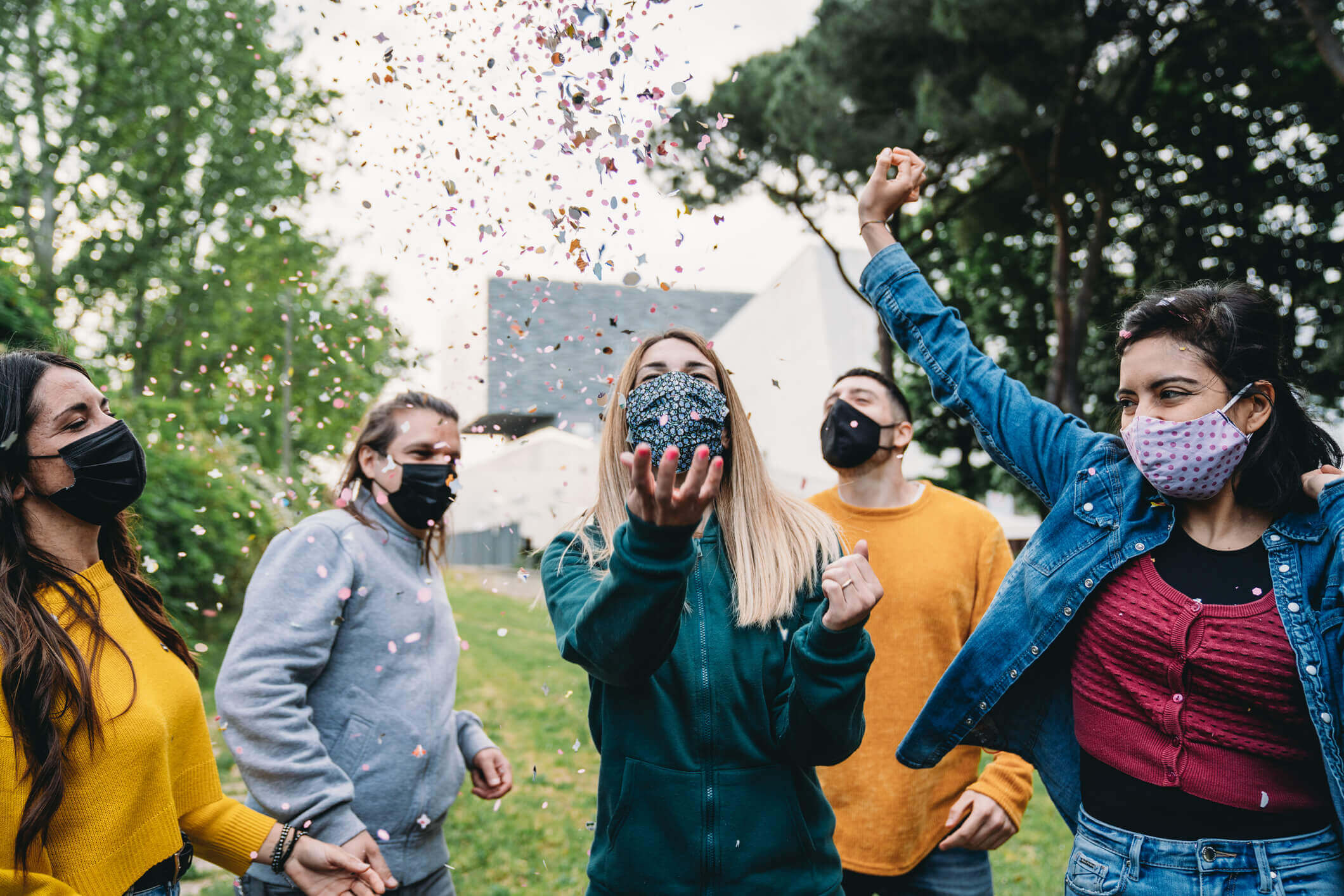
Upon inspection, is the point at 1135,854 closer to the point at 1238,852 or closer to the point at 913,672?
the point at 1238,852

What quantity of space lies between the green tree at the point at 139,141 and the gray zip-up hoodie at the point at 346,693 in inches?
479

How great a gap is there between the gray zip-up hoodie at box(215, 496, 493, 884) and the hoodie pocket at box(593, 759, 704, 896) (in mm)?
890

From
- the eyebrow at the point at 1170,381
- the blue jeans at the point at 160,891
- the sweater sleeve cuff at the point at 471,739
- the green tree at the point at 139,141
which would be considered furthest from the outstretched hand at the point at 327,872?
the green tree at the point at 139,141

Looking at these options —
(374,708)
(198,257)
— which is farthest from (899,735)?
(198,257)

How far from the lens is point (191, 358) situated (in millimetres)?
16578

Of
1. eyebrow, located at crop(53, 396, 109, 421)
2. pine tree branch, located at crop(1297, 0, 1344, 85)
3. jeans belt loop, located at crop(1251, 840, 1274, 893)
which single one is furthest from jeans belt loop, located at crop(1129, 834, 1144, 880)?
pine tree branch, located at crop(1297, 0, 1344, 85)

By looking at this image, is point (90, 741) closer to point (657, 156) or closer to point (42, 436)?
point (42, 436)

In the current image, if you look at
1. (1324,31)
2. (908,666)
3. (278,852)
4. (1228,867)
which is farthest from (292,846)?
(1324,31)

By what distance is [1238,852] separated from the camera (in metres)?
1.81

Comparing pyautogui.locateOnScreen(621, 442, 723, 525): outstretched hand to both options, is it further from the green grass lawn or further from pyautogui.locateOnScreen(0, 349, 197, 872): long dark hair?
pyautogui.locateOnScreen(0, 349, 197, 872): long dark hair

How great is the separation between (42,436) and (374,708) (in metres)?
1.21

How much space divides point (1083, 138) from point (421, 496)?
1036 cm

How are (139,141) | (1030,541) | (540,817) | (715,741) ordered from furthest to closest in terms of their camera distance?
(139,141), (540,817), (1030,541), (715,741)

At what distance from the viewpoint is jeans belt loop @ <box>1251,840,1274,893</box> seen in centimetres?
178
